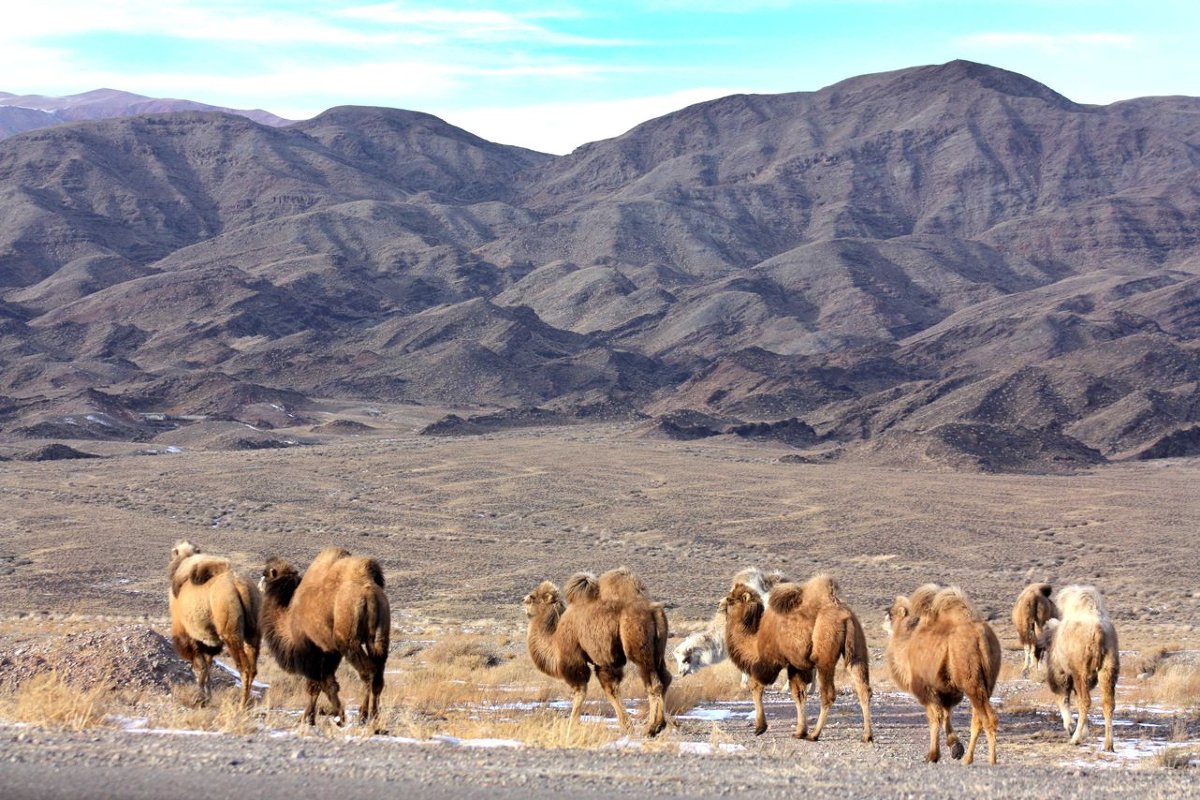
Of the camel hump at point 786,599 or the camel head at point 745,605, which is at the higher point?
the camel hump at point 786,599

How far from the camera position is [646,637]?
38.2 feet

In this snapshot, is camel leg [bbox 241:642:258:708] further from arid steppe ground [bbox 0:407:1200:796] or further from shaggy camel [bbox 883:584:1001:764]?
shaggy camel [bbox 883:584:1001:764]

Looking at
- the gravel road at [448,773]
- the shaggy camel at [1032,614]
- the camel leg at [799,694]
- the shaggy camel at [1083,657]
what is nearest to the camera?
the gravel road at [448,773]

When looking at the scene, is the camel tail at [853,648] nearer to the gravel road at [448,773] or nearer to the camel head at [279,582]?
the gravel road at [448,773]

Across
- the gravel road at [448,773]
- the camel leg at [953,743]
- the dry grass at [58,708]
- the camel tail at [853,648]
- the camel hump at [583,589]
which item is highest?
the camel hump at [583,589]

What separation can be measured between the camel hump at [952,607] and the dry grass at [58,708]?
6.73 meters

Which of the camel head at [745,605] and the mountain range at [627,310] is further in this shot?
the mountain range at [627,310]

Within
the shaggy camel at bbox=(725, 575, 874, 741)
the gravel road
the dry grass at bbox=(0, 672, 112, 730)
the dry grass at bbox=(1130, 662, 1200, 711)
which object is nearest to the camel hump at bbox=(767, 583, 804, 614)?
the shaggy camel at bbox=(725, 575, 874, 741)

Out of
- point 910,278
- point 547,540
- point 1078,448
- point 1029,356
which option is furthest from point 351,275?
point 547,540

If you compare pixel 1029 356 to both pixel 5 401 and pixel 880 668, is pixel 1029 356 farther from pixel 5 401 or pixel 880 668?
pixel 880 668

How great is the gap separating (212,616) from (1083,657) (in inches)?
310

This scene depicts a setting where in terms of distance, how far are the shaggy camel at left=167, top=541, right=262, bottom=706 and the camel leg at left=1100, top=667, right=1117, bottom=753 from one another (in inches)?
295

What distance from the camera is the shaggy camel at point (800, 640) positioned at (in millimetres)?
11852

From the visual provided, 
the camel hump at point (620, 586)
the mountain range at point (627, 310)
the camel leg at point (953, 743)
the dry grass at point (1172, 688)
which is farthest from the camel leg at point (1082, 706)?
the mountain range at point (627, 310)
